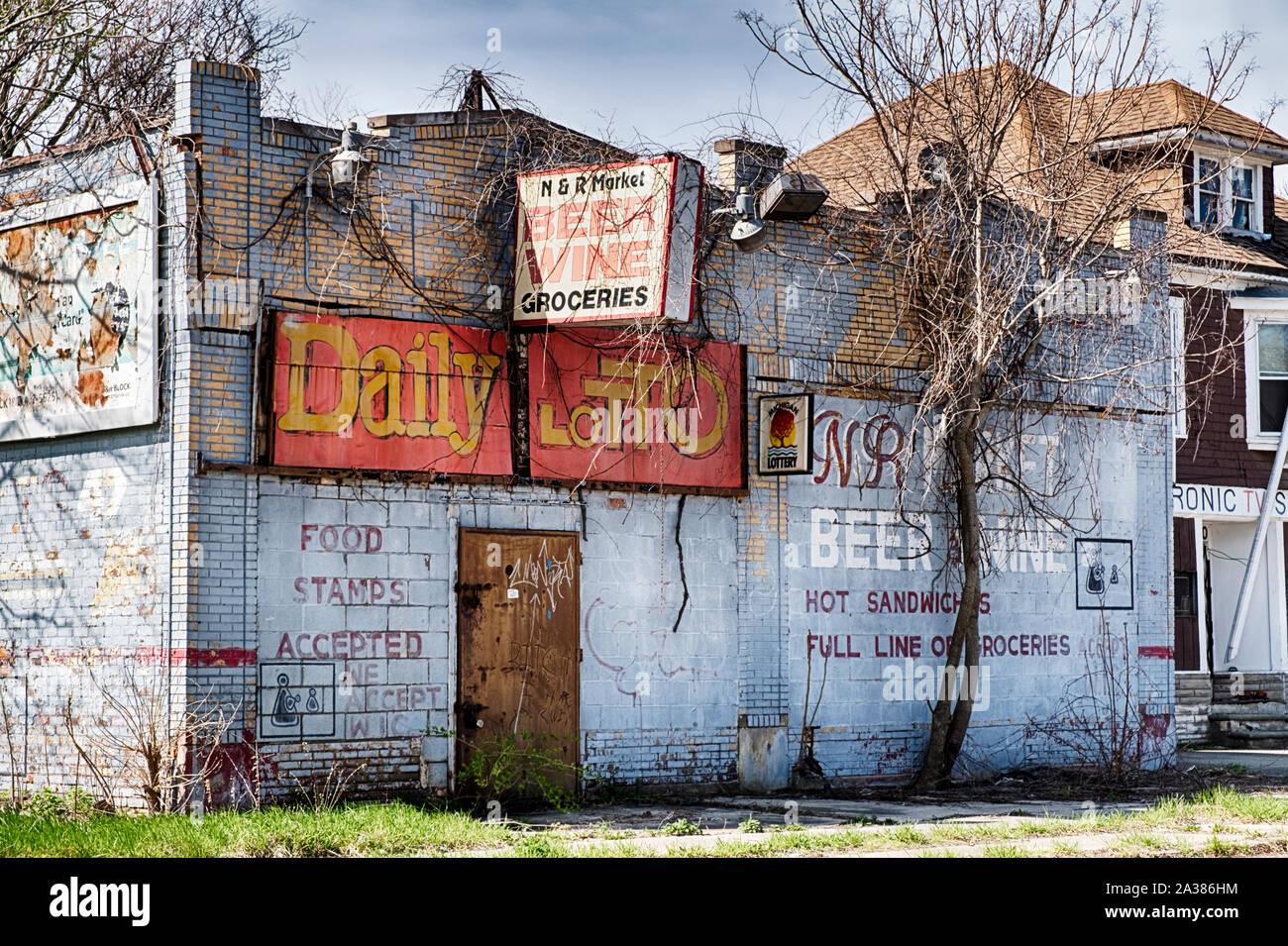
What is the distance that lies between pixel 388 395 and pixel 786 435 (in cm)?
412

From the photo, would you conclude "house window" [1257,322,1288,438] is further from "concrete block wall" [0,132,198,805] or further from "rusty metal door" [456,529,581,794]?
"concrete block wall" [0,132,198,805]

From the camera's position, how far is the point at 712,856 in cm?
1052

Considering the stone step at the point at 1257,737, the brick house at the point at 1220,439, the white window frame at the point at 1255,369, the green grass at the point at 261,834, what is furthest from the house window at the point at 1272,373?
the green grass at the point at 261,834

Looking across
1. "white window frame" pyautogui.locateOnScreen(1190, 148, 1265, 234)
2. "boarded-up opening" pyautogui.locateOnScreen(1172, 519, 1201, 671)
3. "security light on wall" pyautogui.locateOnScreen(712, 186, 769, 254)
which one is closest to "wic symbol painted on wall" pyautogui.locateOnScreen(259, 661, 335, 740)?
"security light on wall" pyautogui.locateOnScreen(712, 186, 769, 254)

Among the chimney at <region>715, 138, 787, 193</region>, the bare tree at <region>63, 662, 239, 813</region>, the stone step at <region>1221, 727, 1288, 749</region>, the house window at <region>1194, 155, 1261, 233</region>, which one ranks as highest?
the house window at <region>1194, 155, 1261, 233</region>

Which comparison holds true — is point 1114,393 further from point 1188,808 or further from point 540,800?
point 540,800

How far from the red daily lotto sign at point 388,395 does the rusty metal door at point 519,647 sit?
2.80ft

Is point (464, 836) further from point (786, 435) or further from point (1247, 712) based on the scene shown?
point (1247, 712)

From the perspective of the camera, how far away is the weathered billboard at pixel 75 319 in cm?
1326

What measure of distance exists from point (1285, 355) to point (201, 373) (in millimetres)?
18044

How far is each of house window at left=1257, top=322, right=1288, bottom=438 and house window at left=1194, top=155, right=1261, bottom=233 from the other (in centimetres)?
199

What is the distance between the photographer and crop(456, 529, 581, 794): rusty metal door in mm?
13906

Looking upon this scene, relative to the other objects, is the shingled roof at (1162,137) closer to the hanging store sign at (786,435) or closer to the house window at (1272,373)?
the house window at (1272,373)

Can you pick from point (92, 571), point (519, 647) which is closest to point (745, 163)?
point (519, 647)
